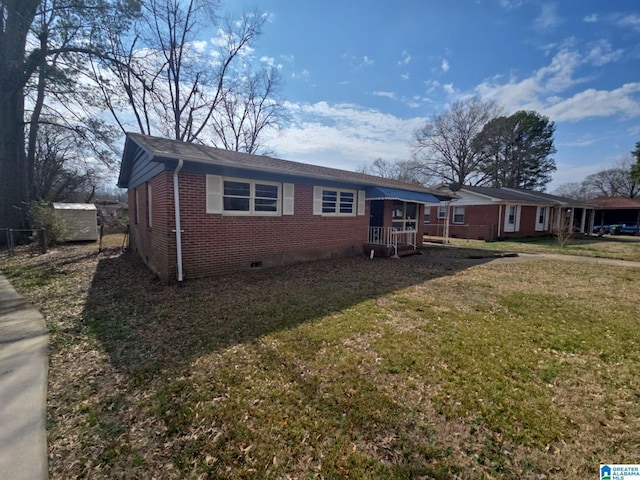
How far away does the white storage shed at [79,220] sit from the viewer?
1555cm

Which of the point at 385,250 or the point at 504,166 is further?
the point at 504,166

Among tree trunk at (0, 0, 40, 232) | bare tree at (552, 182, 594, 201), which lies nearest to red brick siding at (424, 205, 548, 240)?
tree trunk at (0, 0, 40, 232)

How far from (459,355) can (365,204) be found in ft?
28.8

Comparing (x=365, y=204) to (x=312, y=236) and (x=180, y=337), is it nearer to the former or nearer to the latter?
(x=312, y=236)

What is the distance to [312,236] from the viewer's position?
1005 centimetres

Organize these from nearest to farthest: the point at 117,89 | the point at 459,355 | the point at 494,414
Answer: the point at 494,414 < the point at 459,355 < the point at 117,89

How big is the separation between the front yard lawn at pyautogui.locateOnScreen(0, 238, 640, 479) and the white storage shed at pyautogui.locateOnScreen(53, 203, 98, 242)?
12266mm

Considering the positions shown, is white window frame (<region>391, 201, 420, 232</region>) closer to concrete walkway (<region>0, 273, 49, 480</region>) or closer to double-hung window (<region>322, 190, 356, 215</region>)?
double-hung window (<region>322, 190, 356, 215</region>)

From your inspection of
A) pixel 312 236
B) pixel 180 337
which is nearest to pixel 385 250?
pixel 312 236

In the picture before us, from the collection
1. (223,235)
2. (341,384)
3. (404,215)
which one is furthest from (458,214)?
(341,384)

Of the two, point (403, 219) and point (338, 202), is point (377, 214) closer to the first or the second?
point (403, 219)

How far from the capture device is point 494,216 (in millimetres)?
19531

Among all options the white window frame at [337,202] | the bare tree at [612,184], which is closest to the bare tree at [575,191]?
the bare tree at [612,184]

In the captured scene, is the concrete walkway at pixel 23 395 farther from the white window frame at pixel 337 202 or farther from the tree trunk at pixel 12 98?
the tree trunk at pixel 12 98
